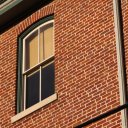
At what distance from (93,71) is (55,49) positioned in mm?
1604

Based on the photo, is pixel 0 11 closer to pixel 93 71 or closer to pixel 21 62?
pixel 21 62

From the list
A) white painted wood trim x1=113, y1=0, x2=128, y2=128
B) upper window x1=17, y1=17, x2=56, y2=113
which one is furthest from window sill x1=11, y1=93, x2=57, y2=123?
white painted wood trim x1=113, y1=0, x2=128, y2=128

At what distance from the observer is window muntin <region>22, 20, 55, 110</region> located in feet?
42.3

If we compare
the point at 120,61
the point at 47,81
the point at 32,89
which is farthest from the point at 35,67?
the point at 120,61

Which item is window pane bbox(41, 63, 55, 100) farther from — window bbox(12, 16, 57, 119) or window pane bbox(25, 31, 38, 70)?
window pane bbox(25, 31, 38, 70)

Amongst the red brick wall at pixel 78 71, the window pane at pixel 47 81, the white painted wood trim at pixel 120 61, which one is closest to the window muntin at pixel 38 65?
the window pane at pixel 47 81

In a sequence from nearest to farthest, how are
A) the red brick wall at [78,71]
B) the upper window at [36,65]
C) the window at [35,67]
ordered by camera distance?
the red brick wall at [78,71] < the window at [35,67] < the upper window at [36,65]

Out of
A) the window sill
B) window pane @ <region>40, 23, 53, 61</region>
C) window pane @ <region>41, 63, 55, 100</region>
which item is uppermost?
window pane @ <region>40, 23, 53, 61</region>

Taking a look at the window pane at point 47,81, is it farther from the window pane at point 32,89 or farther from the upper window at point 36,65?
the window pane at point 32,89

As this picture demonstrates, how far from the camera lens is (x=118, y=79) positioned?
11.1 m

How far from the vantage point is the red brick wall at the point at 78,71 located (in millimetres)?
11273

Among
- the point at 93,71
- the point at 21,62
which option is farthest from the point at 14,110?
the point at 93,71

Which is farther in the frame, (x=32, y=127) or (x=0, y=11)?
(x=0, y=11)

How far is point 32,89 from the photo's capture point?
521 inches
